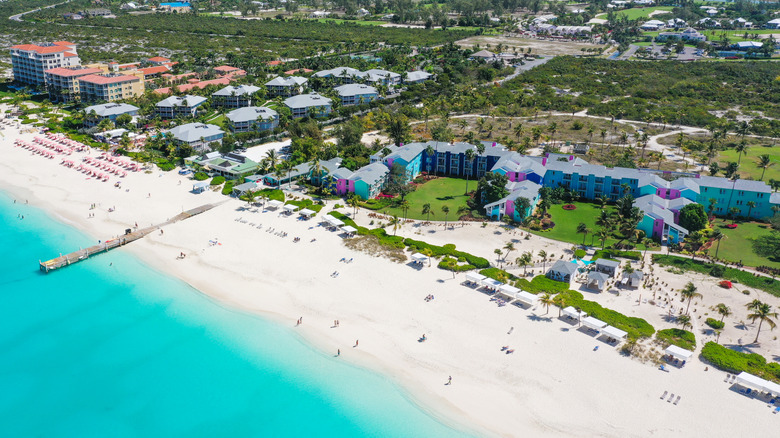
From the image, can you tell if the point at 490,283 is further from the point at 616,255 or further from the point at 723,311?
the point at 723,311

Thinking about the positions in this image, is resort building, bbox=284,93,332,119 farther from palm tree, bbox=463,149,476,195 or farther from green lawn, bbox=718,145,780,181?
green lawn, bbox=718,145,780,181

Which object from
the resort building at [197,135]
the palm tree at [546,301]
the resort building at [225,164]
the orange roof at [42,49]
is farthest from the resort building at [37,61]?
the palm tree at [546,301]

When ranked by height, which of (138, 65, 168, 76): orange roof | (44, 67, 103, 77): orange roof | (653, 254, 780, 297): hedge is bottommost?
(653, 254, 780, 297): hedge

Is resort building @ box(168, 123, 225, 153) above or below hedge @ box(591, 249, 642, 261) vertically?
above

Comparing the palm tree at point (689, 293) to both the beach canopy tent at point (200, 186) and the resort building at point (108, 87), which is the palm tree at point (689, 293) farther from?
the resort building at point (108, 87)

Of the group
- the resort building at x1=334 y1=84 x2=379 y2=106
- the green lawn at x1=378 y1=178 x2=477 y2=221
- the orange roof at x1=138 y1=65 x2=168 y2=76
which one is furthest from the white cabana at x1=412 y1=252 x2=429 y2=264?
the orange roof at x1=138 y1=65 x2=168 y2=76

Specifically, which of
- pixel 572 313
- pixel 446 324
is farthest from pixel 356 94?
pixel 572 313
